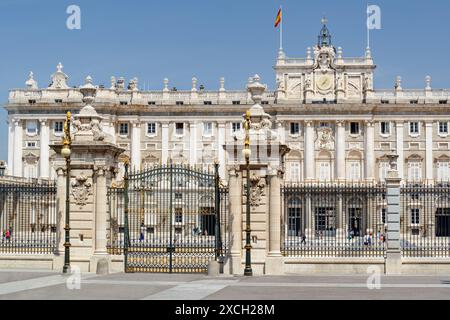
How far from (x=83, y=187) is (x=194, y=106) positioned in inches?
2449

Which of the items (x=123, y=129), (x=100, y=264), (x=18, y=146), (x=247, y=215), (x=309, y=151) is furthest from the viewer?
→ (x=123, y=129)

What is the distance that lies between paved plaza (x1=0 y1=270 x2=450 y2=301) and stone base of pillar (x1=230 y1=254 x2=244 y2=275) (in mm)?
1063

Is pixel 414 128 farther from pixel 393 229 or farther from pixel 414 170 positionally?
pixel 393 229

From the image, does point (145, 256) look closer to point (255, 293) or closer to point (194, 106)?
point (255, 293)

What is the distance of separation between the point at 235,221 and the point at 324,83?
6264 cm

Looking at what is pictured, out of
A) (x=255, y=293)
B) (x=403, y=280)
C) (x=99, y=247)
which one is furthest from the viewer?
(x=99, y=247)

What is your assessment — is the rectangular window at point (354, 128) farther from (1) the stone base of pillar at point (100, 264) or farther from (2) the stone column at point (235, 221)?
(1) the stone base of pillar at point (100, 264)

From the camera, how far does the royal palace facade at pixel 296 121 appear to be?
8762 cm

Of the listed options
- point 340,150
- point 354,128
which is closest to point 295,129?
point 340,150

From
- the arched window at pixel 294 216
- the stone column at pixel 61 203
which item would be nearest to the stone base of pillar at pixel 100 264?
the stone column at pixel 61 203

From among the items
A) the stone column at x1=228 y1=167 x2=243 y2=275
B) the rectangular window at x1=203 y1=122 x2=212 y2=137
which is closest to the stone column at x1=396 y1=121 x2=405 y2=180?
the rectangular window at x1=203 y1=122 x2=212 y2=137

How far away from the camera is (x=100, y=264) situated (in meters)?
26.7
